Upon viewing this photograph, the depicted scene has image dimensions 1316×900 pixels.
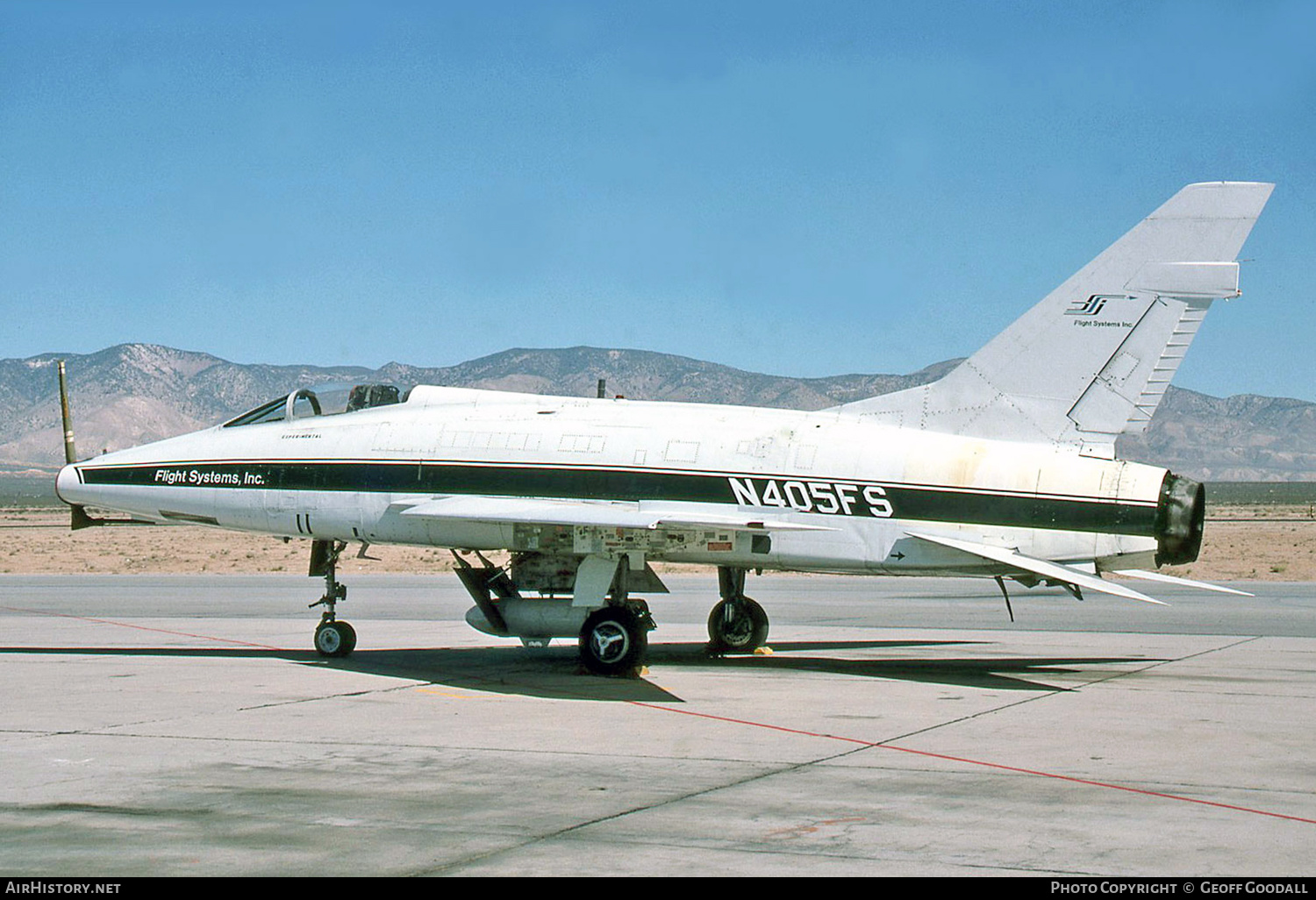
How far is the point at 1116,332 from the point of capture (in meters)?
15.5

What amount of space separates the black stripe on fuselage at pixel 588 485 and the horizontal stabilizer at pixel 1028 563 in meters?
0.30

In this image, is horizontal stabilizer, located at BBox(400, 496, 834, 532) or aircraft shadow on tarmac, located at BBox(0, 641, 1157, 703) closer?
aircraft shadow on tarmac, located at BBox(0, 641, 1157, 703)

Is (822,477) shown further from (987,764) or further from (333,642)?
(333,642)

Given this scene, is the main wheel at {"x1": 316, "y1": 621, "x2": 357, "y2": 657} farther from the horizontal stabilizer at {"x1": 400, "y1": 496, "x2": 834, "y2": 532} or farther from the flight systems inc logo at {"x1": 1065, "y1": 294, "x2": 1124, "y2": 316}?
the flight systems inc logo at {"x1": 1065, "y1": 294, "x2": 1124, "y2": 316}

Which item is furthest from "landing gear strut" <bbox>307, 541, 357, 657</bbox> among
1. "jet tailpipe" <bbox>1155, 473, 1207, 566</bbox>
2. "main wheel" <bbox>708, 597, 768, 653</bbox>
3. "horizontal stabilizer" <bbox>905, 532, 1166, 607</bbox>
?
"jet tailpipe" <bbox>1155, 473, 1207, 566</bbox>

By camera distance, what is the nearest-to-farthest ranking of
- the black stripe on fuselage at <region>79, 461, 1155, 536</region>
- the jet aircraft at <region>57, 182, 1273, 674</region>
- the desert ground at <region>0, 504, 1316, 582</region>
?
1. the black stripe on fuselage at <region>79, 461, 1155, 536</region>
2. the jet aircraft at <region>57, 182, 1273, 674</region>
3. the desert ground at <region>0, 504, 1316, 582</region>

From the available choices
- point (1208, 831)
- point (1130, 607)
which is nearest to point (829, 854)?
point (1208, 831)

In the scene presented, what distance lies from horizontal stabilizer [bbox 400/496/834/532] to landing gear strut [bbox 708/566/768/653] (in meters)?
2.82

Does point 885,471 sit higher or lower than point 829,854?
higher

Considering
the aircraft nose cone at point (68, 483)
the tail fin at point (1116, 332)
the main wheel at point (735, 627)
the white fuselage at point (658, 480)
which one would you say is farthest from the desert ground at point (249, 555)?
the tail fin at point (1116, 332)

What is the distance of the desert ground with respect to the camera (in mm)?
39438

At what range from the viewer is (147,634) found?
814 inches

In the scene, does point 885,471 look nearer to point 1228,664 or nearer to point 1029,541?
point 1029,541

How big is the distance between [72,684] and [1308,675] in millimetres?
14148
